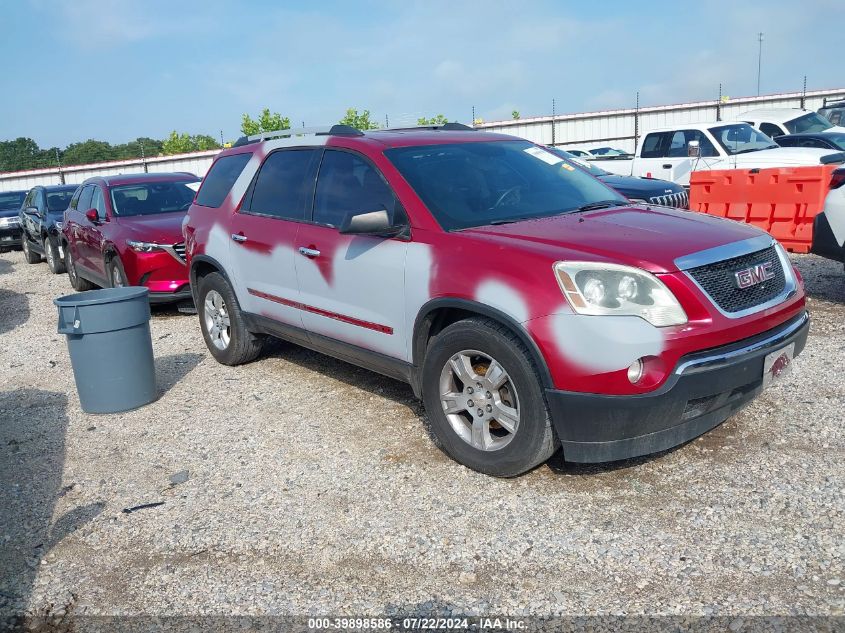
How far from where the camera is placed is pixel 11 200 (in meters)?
21.5

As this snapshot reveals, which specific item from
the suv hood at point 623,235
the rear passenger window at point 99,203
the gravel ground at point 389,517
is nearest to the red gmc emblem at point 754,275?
the suv hood at point 623,235

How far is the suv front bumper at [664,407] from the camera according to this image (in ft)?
11.6

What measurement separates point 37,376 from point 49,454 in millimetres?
2337

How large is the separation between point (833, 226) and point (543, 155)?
10.6 feet

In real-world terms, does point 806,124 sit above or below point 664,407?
above

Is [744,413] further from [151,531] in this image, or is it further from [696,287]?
[151,531]

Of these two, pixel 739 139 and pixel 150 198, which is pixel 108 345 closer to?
pixel 150 198

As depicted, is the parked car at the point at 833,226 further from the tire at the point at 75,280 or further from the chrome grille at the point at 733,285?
the tire at the point at 75,280

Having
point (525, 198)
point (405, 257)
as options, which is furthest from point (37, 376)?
point (525, 198)

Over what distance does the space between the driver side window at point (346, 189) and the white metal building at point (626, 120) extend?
25.2 m

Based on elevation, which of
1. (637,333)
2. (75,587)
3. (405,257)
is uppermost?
(405,257)

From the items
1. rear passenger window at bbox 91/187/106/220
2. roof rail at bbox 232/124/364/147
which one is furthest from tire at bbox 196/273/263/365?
rear passenger window at bbox 91/187/106/220

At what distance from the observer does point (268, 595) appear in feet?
10.8

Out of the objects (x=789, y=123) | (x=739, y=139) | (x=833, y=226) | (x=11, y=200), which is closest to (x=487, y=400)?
(x=833, y=226)
